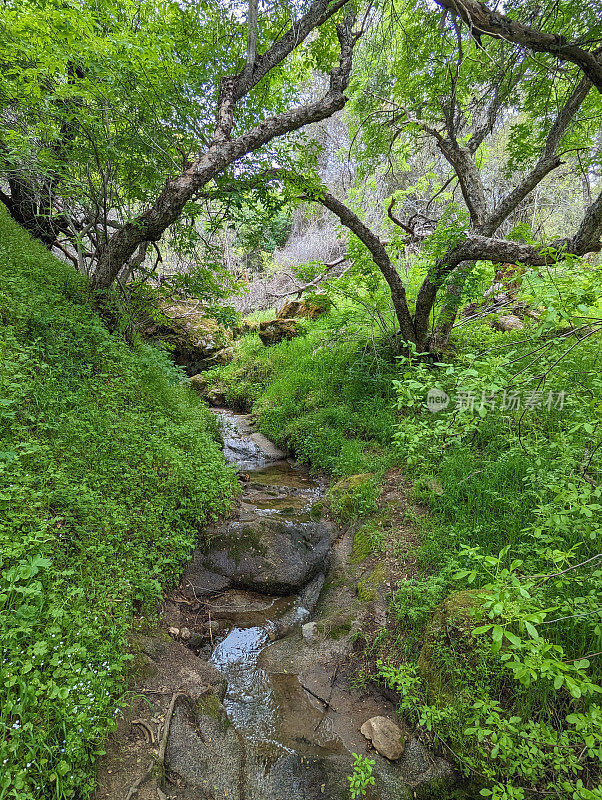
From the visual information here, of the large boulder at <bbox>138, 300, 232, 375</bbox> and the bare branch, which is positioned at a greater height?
the bare branch

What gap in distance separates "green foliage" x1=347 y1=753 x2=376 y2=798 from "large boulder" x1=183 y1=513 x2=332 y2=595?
6.13 ft

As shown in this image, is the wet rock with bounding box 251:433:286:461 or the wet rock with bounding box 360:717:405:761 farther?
the wet rock with bounding box 251:433:286:461

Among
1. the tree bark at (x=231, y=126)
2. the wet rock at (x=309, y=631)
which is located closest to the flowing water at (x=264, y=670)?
the wet rock at (x=309, y=631)

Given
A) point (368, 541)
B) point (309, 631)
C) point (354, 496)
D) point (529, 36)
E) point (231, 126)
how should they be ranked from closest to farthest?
1. point (309, 631)
2. point (529, 36)
3. point (368, 541)
4. point (231, 126)
5. point (354, 496)

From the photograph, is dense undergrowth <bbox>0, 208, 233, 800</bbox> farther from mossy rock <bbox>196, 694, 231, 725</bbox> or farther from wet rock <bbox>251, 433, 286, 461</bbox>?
wet rock <bbox>251, 433, 286, 461</bbox>

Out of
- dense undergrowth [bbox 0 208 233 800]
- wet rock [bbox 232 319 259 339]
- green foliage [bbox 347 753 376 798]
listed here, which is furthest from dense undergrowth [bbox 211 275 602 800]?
wet rock [bbox 232 319 259 339]

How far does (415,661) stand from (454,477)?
1.96 m

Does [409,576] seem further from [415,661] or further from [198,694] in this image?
[198,694]

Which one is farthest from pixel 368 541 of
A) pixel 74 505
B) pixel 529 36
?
pixel 529 36

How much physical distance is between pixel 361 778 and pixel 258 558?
2.19m

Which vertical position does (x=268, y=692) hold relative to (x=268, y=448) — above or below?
below

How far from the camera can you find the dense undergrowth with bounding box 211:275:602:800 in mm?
1904

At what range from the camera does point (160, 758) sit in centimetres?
220

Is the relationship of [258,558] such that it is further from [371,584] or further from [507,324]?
[507,324]
